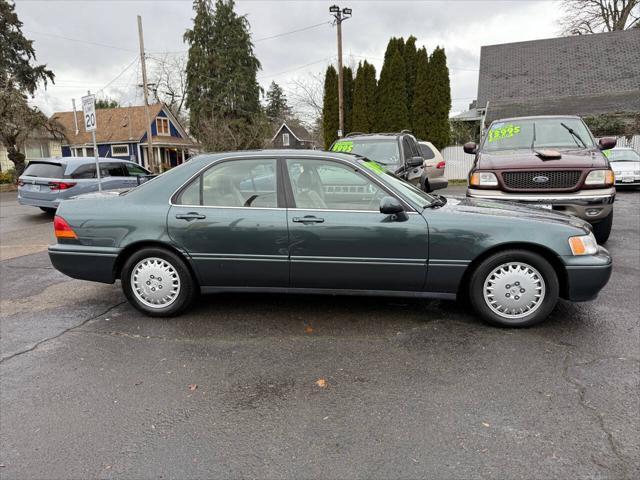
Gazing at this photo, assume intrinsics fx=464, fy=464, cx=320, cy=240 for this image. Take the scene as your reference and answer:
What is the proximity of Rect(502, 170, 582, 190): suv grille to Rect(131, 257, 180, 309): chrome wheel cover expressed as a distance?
15.3 feet

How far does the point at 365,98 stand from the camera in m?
24.7

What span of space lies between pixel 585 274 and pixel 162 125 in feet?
140

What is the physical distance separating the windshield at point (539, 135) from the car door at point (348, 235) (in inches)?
167

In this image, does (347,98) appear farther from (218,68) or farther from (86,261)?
(86,261)

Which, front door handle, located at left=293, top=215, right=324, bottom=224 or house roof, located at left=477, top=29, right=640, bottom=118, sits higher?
house roof, located at left=477, top=29, right=640, bottom=118

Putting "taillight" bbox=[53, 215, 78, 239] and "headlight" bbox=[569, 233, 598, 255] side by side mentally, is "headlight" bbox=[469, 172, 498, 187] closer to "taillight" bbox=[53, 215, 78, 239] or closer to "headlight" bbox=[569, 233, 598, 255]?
"headlight" bbox=[569, 233, 598, 255]

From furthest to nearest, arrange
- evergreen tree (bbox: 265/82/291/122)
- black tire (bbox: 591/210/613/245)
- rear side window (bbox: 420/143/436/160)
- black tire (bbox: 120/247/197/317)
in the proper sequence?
evergreen tree (bbox: 265/82/291/122) → rear side window (bbox: 420/143/436/160) → black tire (bbox: 591/210/613/245) → black tire (bbox: 120/247/197/317)

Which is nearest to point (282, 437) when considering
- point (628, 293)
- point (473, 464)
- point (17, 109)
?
point (473, 464)

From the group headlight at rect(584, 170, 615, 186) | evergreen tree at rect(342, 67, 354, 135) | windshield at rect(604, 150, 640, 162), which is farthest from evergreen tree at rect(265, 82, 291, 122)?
headlight at rect(584, 170, 615, 186)

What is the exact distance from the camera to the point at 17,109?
23.2 m

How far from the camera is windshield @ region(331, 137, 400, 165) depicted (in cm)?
886

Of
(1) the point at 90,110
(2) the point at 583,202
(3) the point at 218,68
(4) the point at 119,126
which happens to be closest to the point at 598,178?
(2) the point at 583,202

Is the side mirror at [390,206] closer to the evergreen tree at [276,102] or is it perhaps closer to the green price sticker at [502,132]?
the green price sticker at [502,132]

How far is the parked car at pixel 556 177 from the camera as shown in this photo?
6133mm
